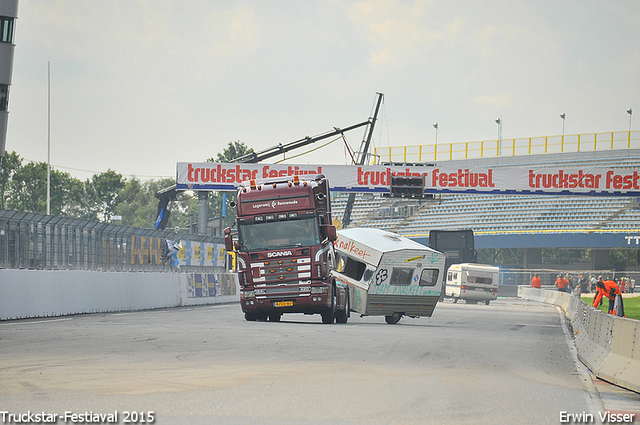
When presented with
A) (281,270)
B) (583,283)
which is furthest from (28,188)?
(281,270)

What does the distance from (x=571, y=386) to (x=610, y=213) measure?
58469 millimetres

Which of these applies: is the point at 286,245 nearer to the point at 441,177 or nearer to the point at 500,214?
the point at 441,177

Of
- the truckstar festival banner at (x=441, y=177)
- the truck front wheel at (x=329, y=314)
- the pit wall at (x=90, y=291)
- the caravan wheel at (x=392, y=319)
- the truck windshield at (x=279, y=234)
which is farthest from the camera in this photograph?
the truckstar festival banner at (x=441, y=177)

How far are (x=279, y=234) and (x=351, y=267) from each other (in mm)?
3794

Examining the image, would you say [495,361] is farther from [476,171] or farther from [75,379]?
[476,171]

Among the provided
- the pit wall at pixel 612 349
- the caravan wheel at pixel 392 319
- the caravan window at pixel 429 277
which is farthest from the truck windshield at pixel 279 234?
the pit wall at pixel 612 349

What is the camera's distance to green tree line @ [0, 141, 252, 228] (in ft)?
319

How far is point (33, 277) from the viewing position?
22.4 m

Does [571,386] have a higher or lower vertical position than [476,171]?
lower

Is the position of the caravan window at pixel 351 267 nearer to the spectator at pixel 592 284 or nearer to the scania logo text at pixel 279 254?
the scania logo text at pixel 279 254

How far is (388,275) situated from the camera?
78.7 ft

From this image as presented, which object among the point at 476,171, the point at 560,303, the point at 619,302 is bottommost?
the point at 560,303

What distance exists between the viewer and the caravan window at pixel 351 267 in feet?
80.3

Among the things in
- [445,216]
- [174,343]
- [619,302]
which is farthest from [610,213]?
[174,343]
